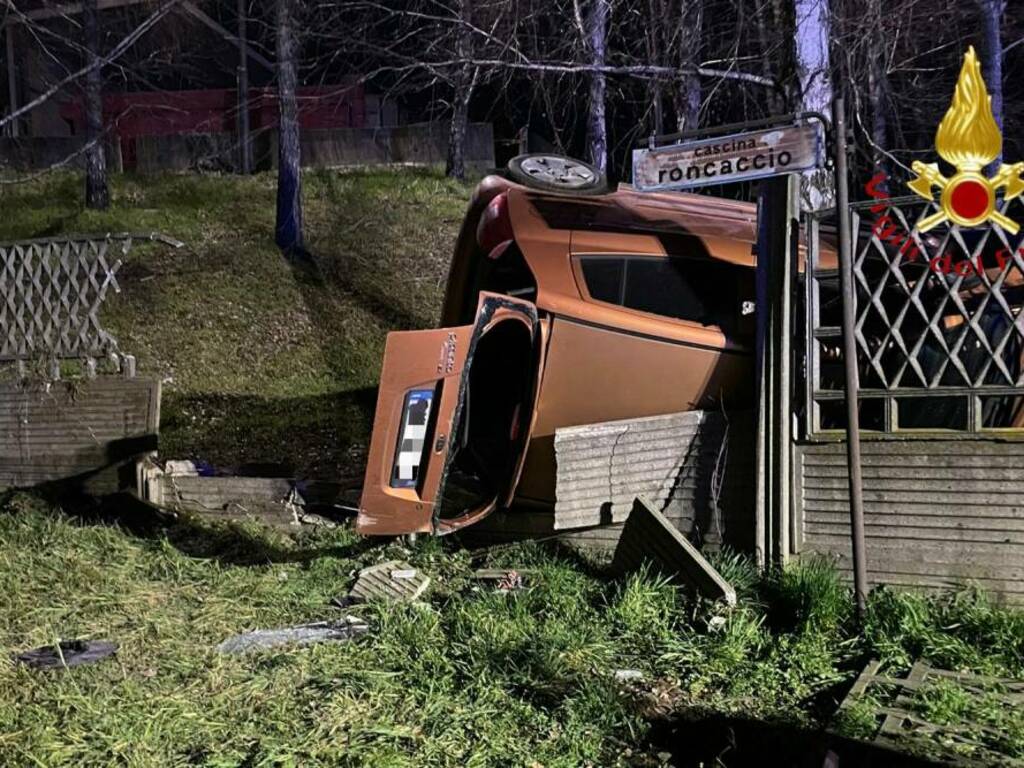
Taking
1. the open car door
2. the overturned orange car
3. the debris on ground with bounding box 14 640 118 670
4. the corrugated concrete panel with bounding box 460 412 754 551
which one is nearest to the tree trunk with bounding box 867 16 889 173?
the overturned orange car

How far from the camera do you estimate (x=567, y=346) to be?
5270 millimetres

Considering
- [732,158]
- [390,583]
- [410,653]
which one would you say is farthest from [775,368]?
[390,583]

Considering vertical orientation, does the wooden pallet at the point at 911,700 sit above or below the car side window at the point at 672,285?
below

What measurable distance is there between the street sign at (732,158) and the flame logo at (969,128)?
59 cm

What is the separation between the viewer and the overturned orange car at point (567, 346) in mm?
5160

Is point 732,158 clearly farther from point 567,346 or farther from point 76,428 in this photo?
point 76,428

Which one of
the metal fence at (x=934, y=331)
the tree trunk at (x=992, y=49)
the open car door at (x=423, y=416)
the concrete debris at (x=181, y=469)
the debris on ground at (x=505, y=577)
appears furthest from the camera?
the tree trunk at (x=992, y=49)

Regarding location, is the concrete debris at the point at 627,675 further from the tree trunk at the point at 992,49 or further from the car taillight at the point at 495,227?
the tree trunk at the point at 992,49

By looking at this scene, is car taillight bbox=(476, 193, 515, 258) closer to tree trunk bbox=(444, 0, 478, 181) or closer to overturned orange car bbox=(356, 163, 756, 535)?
overturned orange car bbox=(356, 163, 756, 535)

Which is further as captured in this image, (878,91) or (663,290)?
(878,91)

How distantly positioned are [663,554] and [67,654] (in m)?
2.99

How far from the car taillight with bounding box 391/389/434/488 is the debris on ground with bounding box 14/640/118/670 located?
1.70 metres

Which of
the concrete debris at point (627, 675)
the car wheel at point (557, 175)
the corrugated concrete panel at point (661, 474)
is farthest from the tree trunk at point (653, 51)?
the concrete debris at point (627, 675)

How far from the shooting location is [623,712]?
137 inches
